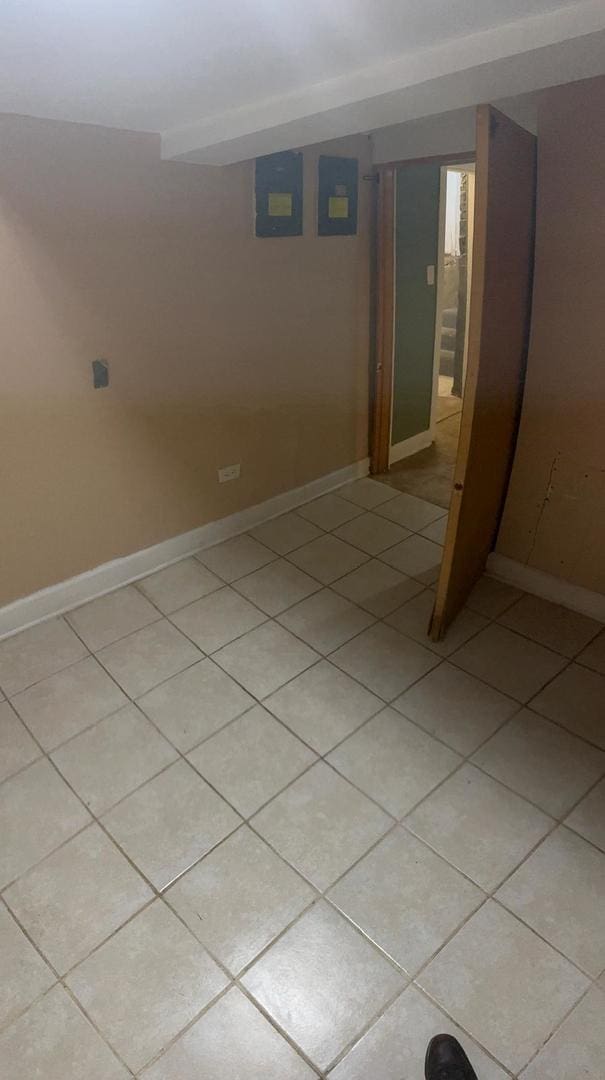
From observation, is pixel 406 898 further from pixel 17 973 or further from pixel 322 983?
pixel 17 973

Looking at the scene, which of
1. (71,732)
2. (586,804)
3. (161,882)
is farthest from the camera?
(71,732)

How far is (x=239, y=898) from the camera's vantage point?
165 centimetres

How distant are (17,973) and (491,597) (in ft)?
7.40

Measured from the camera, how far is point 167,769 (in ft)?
6.61

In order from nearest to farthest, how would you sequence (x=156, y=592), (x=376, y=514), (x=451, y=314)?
(x=156, y=592), (x=376, y=514), (x=451, y=314)

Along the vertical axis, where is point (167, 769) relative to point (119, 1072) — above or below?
above

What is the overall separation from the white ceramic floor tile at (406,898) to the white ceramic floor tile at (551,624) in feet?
3.75

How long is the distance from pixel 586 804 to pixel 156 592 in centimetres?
199

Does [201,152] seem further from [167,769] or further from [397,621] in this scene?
[167,769]

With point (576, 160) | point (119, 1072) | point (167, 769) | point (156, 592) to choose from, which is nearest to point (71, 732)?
point (167, 769)

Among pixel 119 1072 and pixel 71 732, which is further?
pixel 71 732

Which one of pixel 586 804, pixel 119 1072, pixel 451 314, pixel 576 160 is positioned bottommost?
pixel 119 1072

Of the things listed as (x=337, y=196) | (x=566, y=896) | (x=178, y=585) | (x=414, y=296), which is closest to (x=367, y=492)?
(x=414, y=296)

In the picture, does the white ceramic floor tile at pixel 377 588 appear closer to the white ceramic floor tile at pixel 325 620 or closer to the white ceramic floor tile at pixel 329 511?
the white ceramic floor tile at pixel 325 620
